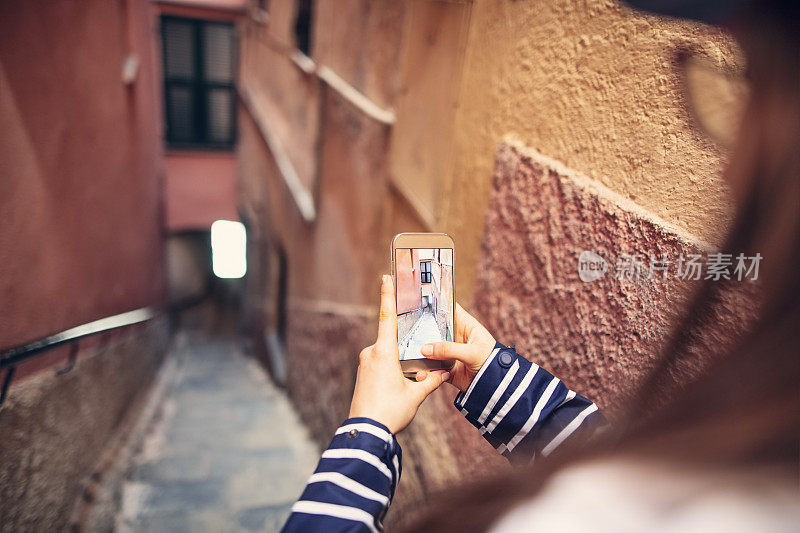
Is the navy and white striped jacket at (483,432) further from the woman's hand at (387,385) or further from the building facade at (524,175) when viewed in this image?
the building facade at (524,175)

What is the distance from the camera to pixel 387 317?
2.86 feet

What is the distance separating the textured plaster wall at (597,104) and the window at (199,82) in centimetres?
922

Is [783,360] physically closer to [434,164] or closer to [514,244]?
[514,244]

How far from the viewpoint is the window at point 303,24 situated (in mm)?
5381

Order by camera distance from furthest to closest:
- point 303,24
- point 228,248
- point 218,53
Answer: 1. point 218,53
2. point 228,248
3. point 303,24

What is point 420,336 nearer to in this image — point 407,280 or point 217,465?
point 407,280

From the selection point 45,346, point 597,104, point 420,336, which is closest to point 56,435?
point 45,346

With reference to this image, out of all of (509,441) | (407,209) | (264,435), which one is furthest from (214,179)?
(509,441)

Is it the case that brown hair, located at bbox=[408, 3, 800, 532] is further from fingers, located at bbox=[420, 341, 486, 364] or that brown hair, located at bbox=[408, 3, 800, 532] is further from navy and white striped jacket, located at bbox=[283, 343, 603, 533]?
fingers, located at bbox=[420, 341, 486, 364]

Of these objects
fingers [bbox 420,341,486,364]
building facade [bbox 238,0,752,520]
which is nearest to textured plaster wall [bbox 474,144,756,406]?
building facade [bbox 238,0,752,520]

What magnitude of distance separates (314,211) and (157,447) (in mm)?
2331

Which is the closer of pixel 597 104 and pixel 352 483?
pixel 352 483

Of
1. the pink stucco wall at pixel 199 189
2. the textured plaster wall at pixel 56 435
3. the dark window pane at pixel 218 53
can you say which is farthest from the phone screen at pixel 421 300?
the dark window pane at pixel 218 53

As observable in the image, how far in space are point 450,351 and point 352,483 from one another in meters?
0.34
